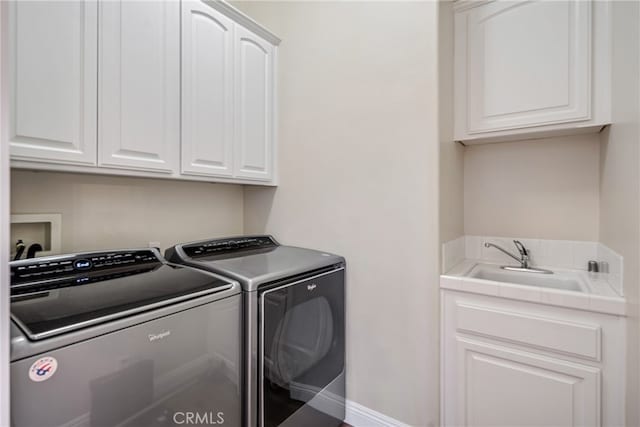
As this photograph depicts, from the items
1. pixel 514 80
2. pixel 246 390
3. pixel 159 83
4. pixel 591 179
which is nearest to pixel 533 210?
pixel 591 179

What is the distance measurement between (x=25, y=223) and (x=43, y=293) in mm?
474

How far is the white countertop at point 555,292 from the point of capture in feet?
3.92

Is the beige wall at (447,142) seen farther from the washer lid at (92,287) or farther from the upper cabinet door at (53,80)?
the upper cabinet door at (53,80)

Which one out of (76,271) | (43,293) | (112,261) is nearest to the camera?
(43,293)

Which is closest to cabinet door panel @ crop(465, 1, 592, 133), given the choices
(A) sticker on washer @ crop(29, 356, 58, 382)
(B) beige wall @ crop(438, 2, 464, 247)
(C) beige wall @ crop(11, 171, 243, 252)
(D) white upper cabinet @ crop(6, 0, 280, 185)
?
(B) beige wall @ crop(438, 2, 464, 247)

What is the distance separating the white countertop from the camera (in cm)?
120

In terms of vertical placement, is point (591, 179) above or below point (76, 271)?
above

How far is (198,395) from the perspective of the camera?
1.06 m

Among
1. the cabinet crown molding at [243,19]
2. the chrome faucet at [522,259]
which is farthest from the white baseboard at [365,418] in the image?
the cabinet crown molding at [243,19]

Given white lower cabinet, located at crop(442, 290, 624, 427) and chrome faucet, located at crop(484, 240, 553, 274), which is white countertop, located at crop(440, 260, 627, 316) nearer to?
white lower cabinet, located at crop(442, 290, 624, 427)

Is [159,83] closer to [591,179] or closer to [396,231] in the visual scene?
[396,231]

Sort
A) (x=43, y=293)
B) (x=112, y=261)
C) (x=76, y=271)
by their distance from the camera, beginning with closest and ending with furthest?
(x=43, y=293) → (x=76, y=271) → (x=112, y=261)
